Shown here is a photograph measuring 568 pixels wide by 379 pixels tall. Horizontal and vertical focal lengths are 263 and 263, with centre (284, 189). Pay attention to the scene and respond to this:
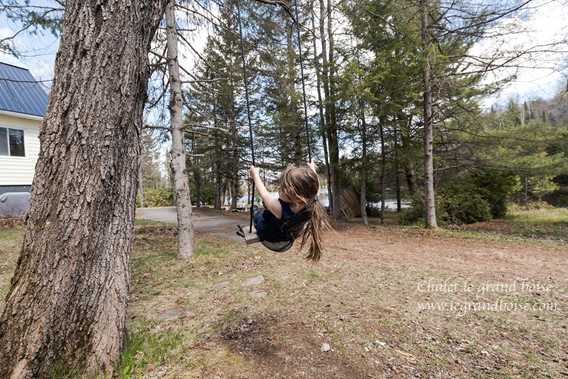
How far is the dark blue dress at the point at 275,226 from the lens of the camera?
2.20m

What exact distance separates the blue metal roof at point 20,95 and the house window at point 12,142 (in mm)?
839

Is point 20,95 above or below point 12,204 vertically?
above

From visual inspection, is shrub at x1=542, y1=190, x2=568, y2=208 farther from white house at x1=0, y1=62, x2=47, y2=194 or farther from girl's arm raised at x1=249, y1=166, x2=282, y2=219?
white house at x1=0, y1=62, x2=47, y2=194

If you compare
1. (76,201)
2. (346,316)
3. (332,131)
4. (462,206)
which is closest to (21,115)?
(332,131)

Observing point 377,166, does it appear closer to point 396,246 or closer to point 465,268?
point 396,246

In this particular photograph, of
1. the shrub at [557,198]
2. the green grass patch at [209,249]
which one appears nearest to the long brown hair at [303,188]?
the green grass patch at [209,249]

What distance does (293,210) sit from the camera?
2.19m

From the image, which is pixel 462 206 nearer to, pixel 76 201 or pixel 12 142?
pixel 76 201

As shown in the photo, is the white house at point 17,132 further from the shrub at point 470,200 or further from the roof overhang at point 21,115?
the shrub at point 470,200

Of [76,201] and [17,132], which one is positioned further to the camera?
[17,132]

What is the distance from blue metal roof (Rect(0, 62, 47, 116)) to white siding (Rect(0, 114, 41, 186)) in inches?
15.7

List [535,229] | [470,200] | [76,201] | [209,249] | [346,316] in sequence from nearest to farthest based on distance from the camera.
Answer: [76,201] → [346,316] → [209,249] → [535,229] → [470,200]

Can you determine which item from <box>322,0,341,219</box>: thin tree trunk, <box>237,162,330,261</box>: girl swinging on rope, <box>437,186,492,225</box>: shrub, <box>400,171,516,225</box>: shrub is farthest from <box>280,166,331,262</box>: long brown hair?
<box>437,186,492,225</box>: shrub

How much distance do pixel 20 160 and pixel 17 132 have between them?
41.4 inches
